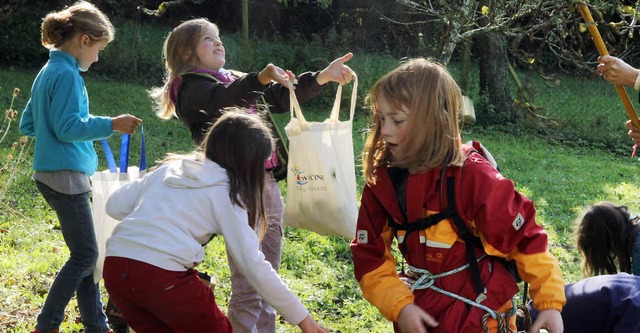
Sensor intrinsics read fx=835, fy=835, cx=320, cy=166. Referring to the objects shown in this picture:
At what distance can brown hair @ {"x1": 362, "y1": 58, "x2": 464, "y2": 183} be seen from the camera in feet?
8.89

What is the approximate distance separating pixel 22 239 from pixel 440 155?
12.8ft

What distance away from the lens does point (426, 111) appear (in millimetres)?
2744

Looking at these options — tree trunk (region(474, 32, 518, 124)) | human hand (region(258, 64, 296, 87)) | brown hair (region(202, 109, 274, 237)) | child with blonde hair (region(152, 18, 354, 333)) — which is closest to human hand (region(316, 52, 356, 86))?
child with blonde hair (region(152, 18, 354, 333))

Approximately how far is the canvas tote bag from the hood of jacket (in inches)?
30.8

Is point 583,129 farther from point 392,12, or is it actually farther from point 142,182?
point 142,182

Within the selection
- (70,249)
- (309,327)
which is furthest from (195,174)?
(70,249)

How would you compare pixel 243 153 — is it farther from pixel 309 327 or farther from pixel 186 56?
pixel 186 56

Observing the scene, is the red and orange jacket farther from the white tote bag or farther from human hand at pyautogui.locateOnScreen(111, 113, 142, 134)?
human hand at pyautogui.locateOnScreen(111, 113, 142, 134)

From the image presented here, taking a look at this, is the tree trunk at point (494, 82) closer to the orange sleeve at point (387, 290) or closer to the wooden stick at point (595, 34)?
the wooden stick at point (595, 34)

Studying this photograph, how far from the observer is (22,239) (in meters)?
5.69

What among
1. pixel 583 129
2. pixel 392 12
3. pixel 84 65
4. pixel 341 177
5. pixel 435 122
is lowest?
pixel 583 129

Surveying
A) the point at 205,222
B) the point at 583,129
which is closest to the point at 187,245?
the point at 205,222

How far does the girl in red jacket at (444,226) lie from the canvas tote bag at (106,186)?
1420 mm

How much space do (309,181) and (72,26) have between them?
4.29 ft
